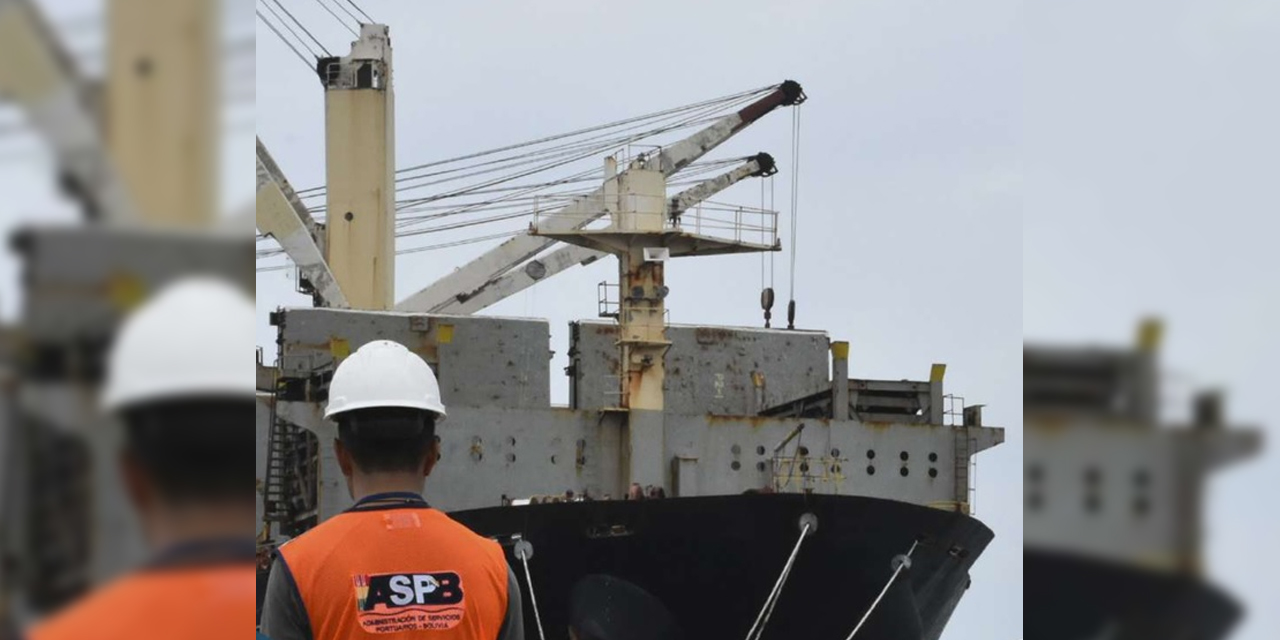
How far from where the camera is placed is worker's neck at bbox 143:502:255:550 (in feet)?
3.75

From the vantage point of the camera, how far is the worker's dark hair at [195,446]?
1146 millimetres

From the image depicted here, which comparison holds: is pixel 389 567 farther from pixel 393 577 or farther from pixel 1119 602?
pixel 1119 602

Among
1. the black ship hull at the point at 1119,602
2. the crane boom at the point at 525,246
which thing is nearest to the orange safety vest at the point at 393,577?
the black ship hull at the point at 1119,602

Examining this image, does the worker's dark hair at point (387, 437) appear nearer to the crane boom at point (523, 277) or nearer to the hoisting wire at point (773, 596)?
the hoisting wire at point (773, 596)

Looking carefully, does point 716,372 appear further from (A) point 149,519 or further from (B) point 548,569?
(A) point 149,519

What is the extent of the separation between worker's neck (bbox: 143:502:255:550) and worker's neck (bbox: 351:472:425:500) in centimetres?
258

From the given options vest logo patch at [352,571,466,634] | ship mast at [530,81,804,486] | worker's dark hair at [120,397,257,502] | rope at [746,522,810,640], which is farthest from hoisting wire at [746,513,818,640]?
worker's dark hair at [120,397,257,502]

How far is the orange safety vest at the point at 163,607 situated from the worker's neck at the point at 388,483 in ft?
8.49

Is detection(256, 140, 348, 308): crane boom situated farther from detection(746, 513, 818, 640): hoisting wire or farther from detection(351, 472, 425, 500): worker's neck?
detection(351, 472, 425, 500): worker's neck

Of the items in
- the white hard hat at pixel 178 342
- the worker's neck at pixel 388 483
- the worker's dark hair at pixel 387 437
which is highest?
the white hard hat at pixel 178 342

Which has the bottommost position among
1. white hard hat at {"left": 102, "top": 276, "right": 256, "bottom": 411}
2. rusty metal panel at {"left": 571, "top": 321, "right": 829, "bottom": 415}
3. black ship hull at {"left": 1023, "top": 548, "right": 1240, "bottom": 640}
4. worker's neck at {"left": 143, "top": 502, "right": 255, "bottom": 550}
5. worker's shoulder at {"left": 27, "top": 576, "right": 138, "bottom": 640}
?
rusty metal panel at {"left": 571, "top": 321, "right": 829, "bottom": 415}

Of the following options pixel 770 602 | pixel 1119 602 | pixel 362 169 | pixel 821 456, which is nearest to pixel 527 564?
pixel 770 602

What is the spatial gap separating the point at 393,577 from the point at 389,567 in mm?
23

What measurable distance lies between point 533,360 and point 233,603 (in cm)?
2625
